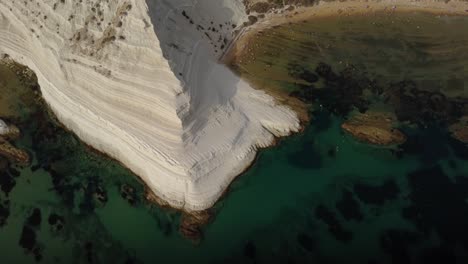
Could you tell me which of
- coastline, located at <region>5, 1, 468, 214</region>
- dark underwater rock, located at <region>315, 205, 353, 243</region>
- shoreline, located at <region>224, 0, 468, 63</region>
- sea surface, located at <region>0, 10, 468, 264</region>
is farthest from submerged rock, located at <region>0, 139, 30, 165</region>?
dark underwater rock, located at <region>315, 205, 353, 243</region>

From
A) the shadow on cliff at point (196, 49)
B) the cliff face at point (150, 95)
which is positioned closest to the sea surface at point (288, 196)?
the cliff face at point (150, 95)

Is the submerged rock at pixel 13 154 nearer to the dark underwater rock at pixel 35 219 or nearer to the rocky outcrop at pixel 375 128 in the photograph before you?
the dark underwater rock at pixel 35 219

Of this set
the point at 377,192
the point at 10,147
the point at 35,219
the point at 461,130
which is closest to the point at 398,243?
the point at 377,192

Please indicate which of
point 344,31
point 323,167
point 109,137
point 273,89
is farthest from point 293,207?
point 344,31

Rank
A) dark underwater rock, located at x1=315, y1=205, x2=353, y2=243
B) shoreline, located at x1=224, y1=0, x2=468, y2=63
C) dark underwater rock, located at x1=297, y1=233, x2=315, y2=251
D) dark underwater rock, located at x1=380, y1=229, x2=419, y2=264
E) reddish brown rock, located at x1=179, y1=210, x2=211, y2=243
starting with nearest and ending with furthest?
dark underwater rock, located at x1=380, y1=229, x2=419, y2=264, dark underwater rock, located at x1=297, y1=233, x2=315, y2=251, reddish brown rock, located at x1=179, y1=210, x2=211, y2=243, dark underwater rock, located at x1=315, y1=205, x2=353, y2=243, shoreline, located at x1=224, y1=0, x2=468, y2=63

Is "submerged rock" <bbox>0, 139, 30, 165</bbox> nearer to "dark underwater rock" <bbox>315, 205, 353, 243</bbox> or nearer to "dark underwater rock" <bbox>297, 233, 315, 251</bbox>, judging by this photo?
"dark underwater rock" <bbox>297, 233, 315, 251</bbox>

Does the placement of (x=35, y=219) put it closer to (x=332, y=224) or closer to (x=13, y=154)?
(x=13, y=154)

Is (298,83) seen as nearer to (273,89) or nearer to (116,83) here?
(273,89)
